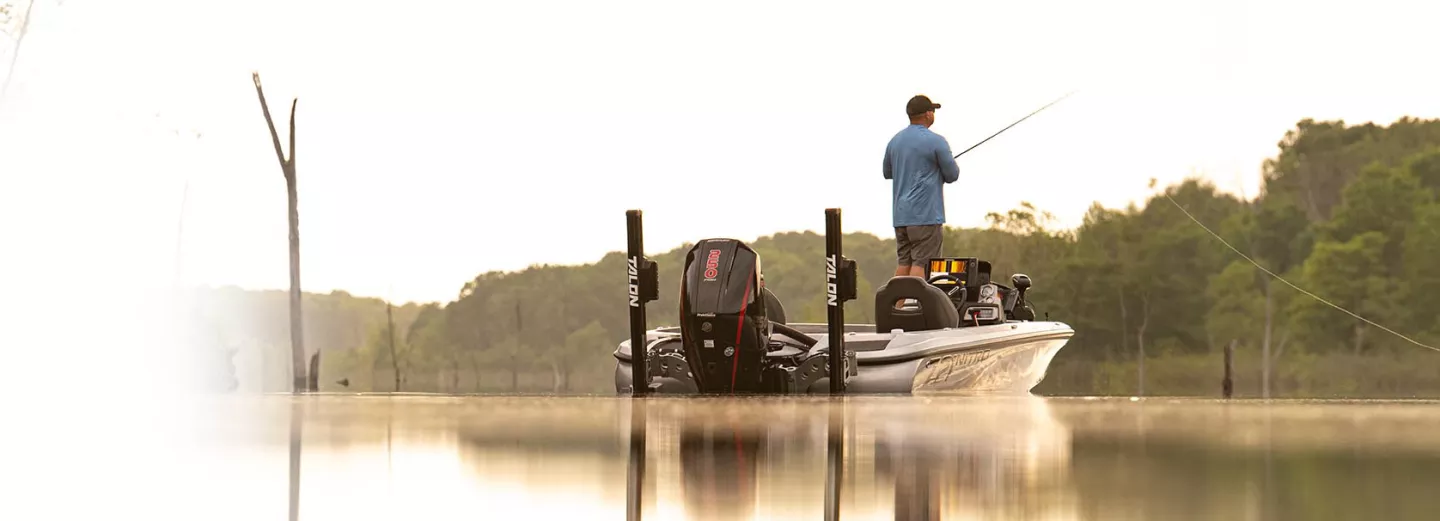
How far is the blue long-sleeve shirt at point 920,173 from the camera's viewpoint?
1066 centimetres

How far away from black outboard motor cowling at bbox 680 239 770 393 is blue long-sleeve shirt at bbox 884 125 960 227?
5.40 ft

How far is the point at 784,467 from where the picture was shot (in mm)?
4191

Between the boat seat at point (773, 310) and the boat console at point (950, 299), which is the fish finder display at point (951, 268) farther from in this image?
the boat seat at point (773, 310)

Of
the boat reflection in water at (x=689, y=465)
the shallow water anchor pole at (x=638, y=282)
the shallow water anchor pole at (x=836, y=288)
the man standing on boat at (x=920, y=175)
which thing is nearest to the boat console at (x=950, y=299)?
the man standing on boat at (x=920, y=175)

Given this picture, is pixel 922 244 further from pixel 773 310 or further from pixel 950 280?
pixel 773 310

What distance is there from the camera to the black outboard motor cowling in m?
9.31

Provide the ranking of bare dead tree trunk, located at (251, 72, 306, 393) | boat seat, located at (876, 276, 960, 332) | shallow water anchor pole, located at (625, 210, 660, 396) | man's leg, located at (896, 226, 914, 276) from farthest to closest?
bare dead tree trunk, located at (251, 72, 306, 393) → man's leg, located at (896, 226, 914, 276) → boat seat, located at (876, 276, 960, 332) → shallow water anchor pole, located at (625, 210, 660, 396)

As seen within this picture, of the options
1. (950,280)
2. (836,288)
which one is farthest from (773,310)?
(836,288)

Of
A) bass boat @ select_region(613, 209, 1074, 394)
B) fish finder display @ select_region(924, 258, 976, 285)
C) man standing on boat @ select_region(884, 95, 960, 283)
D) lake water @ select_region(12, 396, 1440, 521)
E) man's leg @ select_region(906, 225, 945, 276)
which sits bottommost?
lake water @ select_region(12, 396, 1440, 521)

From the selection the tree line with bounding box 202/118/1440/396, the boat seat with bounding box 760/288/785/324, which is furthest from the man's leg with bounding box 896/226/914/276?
the tree line with bounding box 202/118/1440/396

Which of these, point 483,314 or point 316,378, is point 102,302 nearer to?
point 316,378

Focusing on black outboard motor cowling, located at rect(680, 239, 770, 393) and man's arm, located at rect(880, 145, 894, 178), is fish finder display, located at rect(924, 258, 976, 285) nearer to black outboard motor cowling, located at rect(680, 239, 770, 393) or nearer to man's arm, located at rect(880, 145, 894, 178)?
man's arm, located at rect(880, 145, 894, 178)

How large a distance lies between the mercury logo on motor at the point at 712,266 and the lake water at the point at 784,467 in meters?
2.01

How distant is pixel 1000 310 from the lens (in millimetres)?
11633
